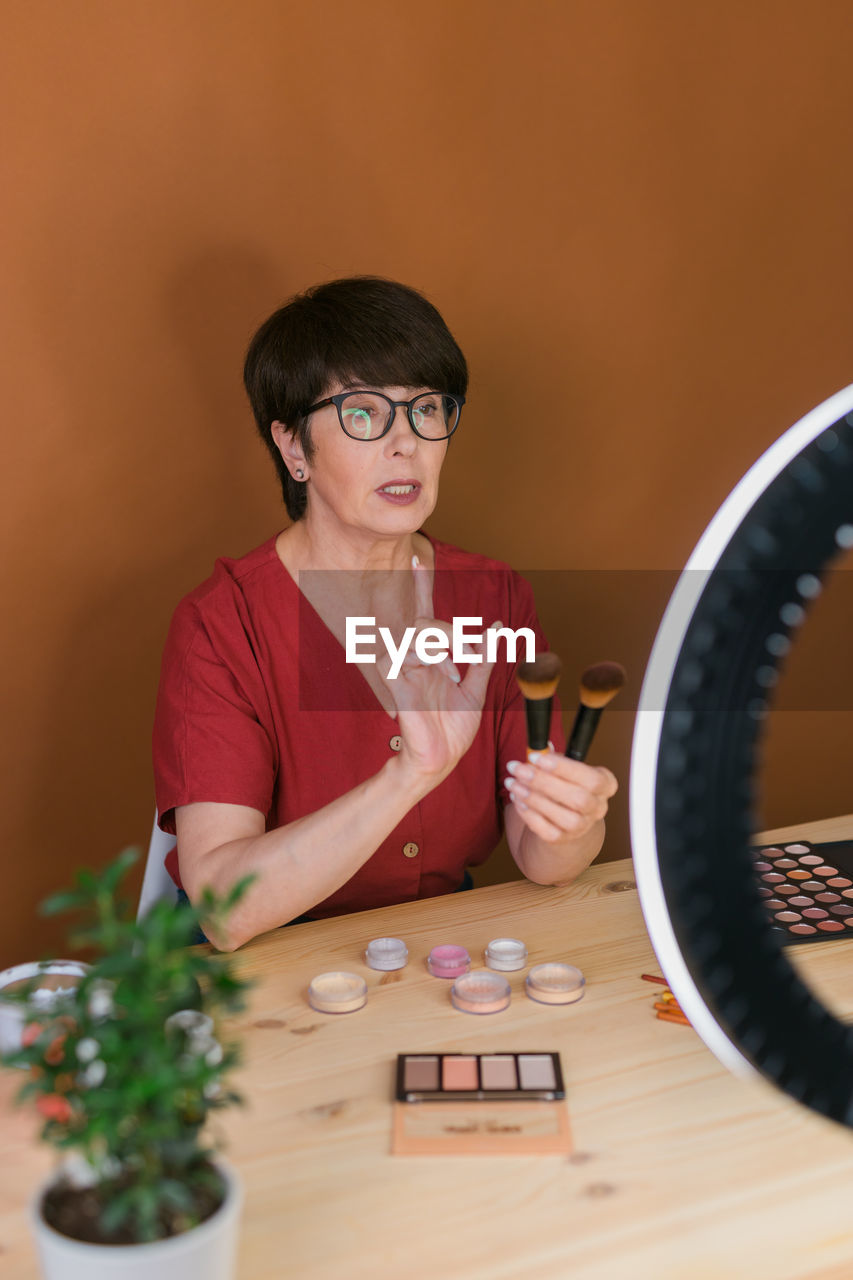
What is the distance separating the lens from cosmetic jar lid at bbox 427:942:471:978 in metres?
1.00

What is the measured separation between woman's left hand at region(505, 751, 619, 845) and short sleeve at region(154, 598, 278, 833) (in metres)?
0.43

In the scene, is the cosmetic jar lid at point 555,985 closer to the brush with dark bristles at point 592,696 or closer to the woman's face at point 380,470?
the brush with dark bristles at point 592,696

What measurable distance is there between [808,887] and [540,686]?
1.93 feet

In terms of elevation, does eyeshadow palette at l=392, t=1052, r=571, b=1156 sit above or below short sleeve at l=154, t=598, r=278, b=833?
below

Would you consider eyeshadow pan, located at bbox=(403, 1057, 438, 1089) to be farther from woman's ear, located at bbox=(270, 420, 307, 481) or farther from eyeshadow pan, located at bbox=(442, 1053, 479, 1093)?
woman's ear, located at bbox=(270, 420, 307, 481)

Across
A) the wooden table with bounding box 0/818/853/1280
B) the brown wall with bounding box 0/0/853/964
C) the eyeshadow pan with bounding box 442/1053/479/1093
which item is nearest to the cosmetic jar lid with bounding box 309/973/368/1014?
the wooden table with bounding box 0/818/853/1280

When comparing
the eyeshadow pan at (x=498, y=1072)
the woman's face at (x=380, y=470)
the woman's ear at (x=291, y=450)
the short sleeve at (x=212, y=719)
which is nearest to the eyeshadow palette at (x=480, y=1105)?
the eyeshadow pan at (x=498, y=1072)

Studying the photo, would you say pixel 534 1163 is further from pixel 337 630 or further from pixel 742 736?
pixel 337 630

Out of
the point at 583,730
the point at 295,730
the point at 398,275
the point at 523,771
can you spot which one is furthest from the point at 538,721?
the point at 398,275

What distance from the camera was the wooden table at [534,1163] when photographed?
0.66 m

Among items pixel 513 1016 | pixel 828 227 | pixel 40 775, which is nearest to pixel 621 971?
pixel 513 1016

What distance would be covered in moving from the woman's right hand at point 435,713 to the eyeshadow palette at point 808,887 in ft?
1.02

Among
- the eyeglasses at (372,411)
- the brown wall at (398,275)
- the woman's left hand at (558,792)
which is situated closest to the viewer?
the woman's left hand at (558,792)

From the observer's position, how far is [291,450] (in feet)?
4.84
